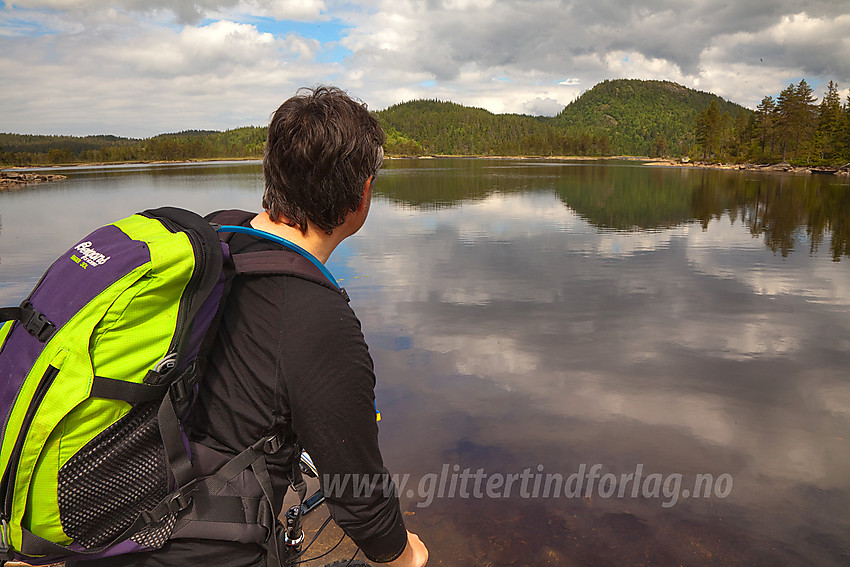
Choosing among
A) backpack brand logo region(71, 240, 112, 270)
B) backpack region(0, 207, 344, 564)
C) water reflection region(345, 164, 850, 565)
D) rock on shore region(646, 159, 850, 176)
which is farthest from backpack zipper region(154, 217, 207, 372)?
rock on shore region(646, 159, 850, 176)

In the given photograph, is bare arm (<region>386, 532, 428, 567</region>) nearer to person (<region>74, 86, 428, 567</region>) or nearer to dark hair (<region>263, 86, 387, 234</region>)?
person (<region>74, 86, 428, 567</region>)

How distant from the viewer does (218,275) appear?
1.64 meters

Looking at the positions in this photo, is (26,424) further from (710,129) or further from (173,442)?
(710,129)

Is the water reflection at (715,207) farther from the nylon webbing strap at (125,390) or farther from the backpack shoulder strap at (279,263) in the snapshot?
the nylon webbing strap at (125,390)

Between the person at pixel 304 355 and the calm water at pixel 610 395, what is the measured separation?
3.13 m

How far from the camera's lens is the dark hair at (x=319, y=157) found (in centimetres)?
190

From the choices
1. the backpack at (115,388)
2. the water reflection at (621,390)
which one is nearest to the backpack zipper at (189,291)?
the backpack at (115,388)

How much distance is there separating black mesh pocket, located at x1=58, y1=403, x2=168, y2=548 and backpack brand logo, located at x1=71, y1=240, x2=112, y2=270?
46cm

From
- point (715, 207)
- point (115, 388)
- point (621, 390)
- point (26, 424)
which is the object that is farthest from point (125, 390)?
point (715, 207)

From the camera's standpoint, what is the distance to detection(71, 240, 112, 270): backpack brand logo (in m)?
1.57

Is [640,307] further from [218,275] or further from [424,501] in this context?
[218,275]

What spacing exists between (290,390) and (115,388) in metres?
0.51

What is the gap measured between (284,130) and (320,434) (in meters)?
1.10

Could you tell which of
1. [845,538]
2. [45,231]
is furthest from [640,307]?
[45,231]
